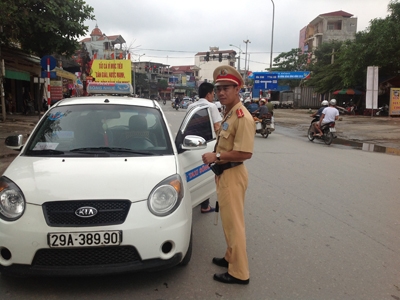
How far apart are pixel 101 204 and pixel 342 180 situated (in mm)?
5757

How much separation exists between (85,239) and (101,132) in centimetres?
148

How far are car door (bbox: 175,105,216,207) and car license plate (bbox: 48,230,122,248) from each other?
4.81 feet

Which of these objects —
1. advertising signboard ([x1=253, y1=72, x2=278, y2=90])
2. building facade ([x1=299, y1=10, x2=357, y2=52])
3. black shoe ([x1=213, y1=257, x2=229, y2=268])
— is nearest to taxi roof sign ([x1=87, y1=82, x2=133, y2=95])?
black shoe ([x1=213, y1=257, x2=229, y2=268])

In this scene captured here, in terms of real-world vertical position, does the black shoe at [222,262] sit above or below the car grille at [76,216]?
below

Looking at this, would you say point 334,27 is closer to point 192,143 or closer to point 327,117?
point 327,117

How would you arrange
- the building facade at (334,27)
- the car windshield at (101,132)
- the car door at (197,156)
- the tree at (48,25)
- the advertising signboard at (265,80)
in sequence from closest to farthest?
1. the car windshield at (101,132)
2. the car door at (197,156)
3. the tree at (48,25)
4. the advertising signboard at (265,80)
5. the building facade at (334,27)

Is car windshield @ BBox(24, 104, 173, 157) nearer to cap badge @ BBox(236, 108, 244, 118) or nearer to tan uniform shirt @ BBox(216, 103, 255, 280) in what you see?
tan uniform shirt @ BBox(216, 103, 255, 280)

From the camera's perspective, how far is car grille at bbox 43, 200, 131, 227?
276 cm

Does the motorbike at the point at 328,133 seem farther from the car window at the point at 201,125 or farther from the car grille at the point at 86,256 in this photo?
the car grille at the point at 86,256

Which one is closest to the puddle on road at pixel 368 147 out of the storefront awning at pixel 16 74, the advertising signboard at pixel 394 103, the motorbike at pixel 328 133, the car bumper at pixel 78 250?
the motorbike at pixel 328 133

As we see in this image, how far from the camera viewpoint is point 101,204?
281 cm

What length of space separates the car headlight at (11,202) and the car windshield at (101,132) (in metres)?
0.63

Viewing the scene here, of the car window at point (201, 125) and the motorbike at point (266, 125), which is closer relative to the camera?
the car window at point (201, 125)

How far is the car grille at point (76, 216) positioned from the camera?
2758mm
